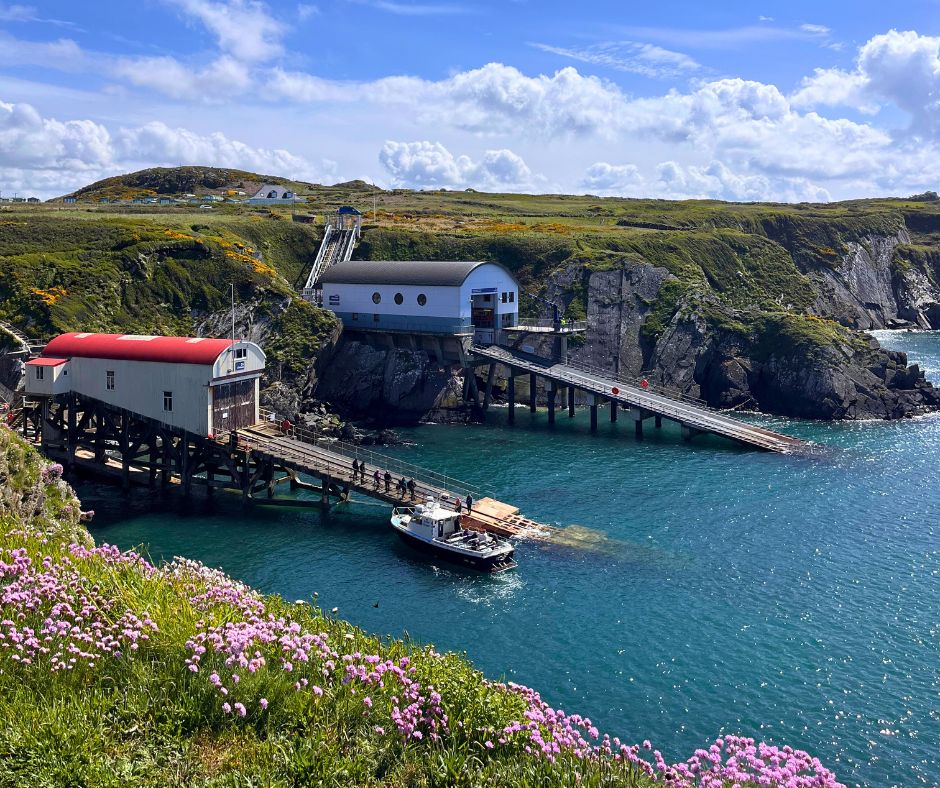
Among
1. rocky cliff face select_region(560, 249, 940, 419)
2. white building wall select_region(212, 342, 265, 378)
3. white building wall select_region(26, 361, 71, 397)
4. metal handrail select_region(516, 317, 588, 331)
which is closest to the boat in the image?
white building wall select_region(212, 342, 265, 378)

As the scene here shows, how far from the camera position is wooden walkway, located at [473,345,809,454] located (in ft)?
261

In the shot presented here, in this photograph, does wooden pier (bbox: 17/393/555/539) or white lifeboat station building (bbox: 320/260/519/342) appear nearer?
wooden pier (bbox: 17/393/555/539)

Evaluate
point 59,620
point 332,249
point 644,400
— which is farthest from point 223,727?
point 332,249

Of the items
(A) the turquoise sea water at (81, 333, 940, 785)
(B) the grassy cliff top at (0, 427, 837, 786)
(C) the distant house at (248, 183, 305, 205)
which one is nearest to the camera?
(B) the grassy cliff top at (0, 427, 837, 786)

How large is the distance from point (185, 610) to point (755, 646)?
25246 millimetres

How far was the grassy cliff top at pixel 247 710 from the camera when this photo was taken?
20656 mm

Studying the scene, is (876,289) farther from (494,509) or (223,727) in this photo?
(223,727)

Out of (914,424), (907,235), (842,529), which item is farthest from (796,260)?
(842,529)

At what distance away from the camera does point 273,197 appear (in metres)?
158

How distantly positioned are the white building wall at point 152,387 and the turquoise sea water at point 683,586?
19.5ft

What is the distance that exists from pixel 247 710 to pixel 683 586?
29.8m

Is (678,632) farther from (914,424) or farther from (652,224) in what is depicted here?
(652,224)

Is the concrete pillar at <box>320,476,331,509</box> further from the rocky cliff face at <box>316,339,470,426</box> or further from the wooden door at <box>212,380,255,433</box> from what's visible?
the rocky cliff face at <box>316,339,470,426</box>

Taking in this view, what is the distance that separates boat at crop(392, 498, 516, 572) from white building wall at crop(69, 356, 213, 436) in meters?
16.4
